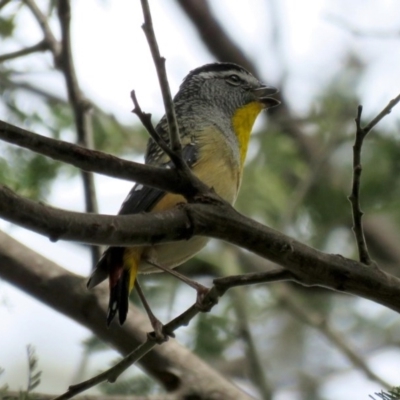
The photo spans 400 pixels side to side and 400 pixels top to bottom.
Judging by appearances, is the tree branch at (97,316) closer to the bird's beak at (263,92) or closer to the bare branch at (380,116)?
the bird's beak at (263,92)

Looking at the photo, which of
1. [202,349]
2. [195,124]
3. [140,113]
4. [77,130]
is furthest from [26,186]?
[140,113]

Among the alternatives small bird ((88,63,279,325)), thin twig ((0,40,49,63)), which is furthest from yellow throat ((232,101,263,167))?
thin twig ((0,40,49,63))

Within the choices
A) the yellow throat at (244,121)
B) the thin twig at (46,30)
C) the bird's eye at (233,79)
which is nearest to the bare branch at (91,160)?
the yellow throat at (244,121)

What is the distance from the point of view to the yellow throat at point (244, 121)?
5.75m

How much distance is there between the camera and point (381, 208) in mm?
7984

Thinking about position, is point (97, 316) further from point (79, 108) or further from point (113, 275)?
point (79, 108)

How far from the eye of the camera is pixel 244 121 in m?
6.02

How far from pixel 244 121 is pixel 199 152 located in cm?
96

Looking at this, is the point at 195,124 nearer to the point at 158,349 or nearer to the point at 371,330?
the point at 158,349

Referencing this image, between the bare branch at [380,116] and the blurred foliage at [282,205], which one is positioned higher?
the blurred foliage at [282,205]

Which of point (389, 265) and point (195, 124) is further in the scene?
point (389, 265)

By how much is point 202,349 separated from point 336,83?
16.0ft

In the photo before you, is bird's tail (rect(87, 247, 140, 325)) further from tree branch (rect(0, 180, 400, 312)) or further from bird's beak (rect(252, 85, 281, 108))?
bird's beak (rect(252, 85, 281, 108))

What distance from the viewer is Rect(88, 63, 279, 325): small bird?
466 cm
